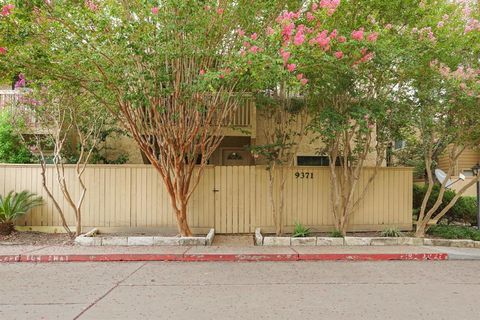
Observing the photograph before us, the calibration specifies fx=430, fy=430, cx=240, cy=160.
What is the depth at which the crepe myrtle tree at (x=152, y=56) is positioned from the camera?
8938mm

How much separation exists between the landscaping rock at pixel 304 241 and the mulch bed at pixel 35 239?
564 centimetres

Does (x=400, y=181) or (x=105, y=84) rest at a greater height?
(x=105, y=84)

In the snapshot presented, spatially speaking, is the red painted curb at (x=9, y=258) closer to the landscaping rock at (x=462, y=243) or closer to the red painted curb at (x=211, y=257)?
the red painted curb at (x=211, y=257)

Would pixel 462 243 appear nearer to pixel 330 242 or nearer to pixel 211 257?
pixel 330 242

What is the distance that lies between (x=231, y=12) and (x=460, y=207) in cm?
1010

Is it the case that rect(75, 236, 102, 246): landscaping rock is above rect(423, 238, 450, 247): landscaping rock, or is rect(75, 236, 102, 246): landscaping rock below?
above

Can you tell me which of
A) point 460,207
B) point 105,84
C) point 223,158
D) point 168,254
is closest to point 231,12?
point 105,84

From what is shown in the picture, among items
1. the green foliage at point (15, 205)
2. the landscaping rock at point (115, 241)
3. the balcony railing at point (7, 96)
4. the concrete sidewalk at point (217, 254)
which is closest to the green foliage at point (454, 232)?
the concrete sidewalk at point (217, 254)

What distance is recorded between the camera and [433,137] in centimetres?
1169

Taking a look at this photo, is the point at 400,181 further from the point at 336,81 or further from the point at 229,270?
the point at 229,270

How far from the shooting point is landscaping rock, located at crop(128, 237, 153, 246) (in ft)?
35.3

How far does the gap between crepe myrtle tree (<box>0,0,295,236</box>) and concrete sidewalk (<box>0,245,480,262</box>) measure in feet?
5.55

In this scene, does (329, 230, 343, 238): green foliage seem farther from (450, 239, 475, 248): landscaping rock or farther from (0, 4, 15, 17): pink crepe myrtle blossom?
(0, 4, 15, 17): pink crepe myrtle blossom

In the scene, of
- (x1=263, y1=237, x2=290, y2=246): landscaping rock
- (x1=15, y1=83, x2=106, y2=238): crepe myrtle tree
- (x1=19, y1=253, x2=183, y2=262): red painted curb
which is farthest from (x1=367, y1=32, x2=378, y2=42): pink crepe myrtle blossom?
(x1=15, y1=83, x2=106, y2=238): crepe myrtle tree
